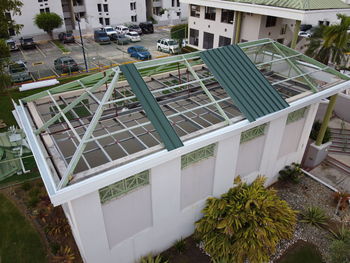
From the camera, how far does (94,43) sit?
44750 millimetres

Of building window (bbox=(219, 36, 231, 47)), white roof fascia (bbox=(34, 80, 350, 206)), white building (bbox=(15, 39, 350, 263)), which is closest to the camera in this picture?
white roof fascia (bbox=(34, 80, 350, 206))

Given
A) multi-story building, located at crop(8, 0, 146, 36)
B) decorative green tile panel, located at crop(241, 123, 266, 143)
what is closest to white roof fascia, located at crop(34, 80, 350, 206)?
decorative green tile panel, located at crop(241, 123, 266, 143)

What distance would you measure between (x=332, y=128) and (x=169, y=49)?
25412mm

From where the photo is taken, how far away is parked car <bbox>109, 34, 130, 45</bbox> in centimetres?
4359

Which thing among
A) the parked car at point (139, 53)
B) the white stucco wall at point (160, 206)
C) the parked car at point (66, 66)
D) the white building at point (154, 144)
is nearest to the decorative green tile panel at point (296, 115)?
the white building at point (154, 144)

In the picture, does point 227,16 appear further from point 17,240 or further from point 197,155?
point 17,240

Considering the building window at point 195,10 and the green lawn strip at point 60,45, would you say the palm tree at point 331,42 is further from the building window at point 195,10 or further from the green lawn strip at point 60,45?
the green lawn strip at point 60,45

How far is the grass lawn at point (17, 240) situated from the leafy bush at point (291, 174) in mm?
12600

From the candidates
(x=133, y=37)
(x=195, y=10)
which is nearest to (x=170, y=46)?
(x=195, y=10)

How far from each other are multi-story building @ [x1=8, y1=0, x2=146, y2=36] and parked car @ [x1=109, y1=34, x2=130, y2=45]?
24.3 feet

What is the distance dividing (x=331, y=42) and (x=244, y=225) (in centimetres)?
1768

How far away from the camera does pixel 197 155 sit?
10898 millimetres

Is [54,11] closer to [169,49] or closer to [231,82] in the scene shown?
[169,49]

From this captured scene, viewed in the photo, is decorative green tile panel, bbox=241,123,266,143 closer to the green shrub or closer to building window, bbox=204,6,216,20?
the green shrub
